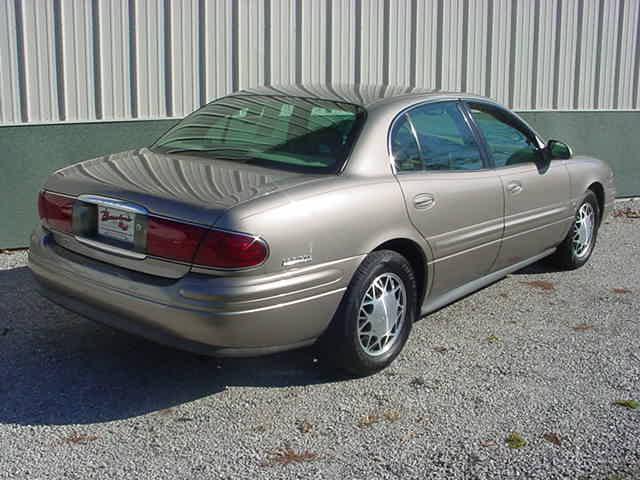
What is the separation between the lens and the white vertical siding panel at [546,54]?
10086mm

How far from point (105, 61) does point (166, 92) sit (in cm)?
60

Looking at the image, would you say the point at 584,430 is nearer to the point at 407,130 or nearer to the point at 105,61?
the point at 407,130

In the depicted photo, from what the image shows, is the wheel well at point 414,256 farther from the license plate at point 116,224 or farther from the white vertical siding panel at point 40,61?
the white vertical siding panel at point 40,61

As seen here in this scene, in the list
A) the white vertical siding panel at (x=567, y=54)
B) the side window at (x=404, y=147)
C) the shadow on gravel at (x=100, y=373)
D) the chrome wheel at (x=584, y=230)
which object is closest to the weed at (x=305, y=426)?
the shadow on gravel at (x=100, y=373)

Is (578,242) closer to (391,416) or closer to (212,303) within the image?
(391,416)

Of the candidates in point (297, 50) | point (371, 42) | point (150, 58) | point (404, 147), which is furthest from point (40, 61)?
point (404, 147)

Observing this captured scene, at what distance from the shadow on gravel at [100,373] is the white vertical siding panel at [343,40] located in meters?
4.10

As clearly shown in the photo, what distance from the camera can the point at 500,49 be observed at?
32.3 feet

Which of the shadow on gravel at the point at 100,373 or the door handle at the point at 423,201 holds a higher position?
the door handle at the point at 423,201

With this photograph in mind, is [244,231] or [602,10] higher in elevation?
[602,10]

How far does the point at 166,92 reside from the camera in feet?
25.5

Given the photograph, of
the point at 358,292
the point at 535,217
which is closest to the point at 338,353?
the point at 358,292

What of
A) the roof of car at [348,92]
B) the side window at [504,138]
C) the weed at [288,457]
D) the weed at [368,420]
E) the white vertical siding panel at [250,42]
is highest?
the white vertical siding panel at [250,42]

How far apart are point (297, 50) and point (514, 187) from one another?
3.23 m
